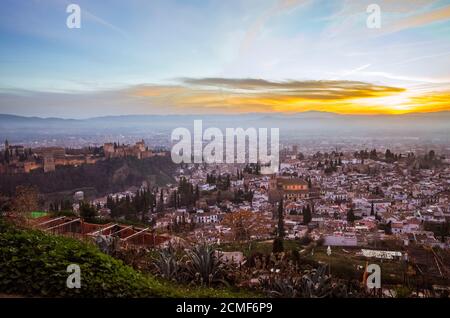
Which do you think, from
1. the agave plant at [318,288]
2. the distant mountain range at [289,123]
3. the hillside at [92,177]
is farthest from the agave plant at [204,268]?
the hillside at [92,177]

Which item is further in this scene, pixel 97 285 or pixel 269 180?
pixel 269 180

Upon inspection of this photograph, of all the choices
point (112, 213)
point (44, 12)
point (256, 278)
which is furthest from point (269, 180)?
point (44, 12)

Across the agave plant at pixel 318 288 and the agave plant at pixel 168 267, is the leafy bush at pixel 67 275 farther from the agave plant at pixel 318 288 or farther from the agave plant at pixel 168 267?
the agave plant at pixel 318 288

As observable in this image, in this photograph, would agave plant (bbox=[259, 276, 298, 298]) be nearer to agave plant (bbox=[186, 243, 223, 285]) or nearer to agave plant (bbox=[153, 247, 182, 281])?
agave plant (bbox=[186, 243, 223, 285])

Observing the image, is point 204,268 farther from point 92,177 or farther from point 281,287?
point 92,177
